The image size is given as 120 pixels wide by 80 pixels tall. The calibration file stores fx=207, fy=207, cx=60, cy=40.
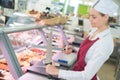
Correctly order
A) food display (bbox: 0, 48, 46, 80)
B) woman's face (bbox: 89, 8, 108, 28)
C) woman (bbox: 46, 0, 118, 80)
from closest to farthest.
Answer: woman (bbox: 46, 0, 118, 80), woman's face (bbox: 89, 8, 108, 28), food display (bbox: 0, 48, 46, 80)

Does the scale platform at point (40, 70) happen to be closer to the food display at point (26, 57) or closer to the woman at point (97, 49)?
the woman at point (97, 49)

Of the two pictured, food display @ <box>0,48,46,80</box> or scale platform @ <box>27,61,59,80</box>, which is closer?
scale platform @ <box>27,61,59,80</box>

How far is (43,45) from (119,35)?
5.55 metres

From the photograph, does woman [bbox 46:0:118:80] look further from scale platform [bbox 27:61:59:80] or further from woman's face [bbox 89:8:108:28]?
scale platform [bbox 27:61:59:80]

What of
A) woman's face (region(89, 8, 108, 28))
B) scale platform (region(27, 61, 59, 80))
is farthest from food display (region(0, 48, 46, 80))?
woman's face (region(89, 8, 108, 28))

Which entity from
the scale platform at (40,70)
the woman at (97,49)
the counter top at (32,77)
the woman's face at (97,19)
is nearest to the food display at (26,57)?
the scale platform at (40,70)

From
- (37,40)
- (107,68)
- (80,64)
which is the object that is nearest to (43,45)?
(37,40)

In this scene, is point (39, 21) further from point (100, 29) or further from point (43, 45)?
point (100, 29)

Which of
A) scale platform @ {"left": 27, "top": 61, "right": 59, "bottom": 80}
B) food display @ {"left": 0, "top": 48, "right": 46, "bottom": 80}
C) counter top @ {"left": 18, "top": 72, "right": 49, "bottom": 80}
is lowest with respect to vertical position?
food display @ {"left": 0, "top": 48, "right": 46, "bottom": 80}

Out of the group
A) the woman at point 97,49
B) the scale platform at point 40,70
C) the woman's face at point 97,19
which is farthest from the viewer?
the scale platform at point 40,70

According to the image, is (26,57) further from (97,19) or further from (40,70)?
(97,19)

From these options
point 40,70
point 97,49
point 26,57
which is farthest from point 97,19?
point 26,57

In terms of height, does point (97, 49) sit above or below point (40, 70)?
above

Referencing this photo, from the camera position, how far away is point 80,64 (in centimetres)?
218
